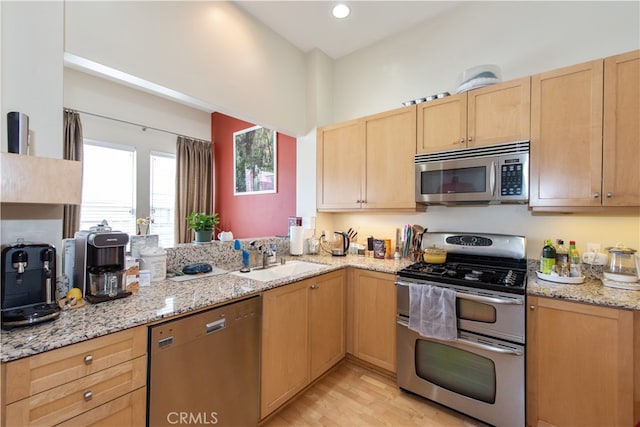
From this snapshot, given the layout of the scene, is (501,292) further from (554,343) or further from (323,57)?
(323,57)

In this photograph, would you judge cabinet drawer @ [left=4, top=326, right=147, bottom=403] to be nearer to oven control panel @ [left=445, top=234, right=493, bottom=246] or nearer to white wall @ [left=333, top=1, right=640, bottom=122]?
oven control panel @ [left=445, top=234, right=493, bottom=246]

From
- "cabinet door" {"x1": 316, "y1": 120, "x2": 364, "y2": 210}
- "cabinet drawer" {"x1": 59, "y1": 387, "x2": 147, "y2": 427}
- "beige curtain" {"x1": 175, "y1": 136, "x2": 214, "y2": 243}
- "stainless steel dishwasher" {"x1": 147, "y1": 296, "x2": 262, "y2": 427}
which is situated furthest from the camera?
"beige curtain" {"x1": 175, "y1": 136, "x2": 214, "y2": 243}

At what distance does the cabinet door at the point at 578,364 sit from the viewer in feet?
4.49

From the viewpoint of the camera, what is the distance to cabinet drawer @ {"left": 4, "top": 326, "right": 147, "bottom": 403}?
0.84 meters

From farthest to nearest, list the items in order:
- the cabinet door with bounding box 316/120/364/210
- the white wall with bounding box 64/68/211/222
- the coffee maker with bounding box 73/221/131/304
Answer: the white wall with bounding box 64/68/211/222 < the cabinet door with bounding box 316/120/364/210 < the coffee maker with bounding box 73/221/131/304

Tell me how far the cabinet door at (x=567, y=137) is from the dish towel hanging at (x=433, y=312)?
89 cm

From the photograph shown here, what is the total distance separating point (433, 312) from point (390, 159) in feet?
4.39

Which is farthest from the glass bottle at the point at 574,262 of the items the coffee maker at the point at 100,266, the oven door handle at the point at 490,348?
the coffee maker at the point at 100,266

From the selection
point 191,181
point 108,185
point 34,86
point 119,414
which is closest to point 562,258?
point 119,414

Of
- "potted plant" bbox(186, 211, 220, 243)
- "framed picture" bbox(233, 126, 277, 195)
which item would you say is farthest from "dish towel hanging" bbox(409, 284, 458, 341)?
"framed picture" bbox(233, 126, 277, 195)

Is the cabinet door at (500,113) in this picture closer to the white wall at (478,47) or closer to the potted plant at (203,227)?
the white wall at (478,47)

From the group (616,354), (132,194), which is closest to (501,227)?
(616,354)

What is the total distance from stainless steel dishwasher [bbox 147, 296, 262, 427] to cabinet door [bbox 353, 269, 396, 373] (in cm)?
100

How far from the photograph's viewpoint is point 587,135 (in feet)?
5.46
